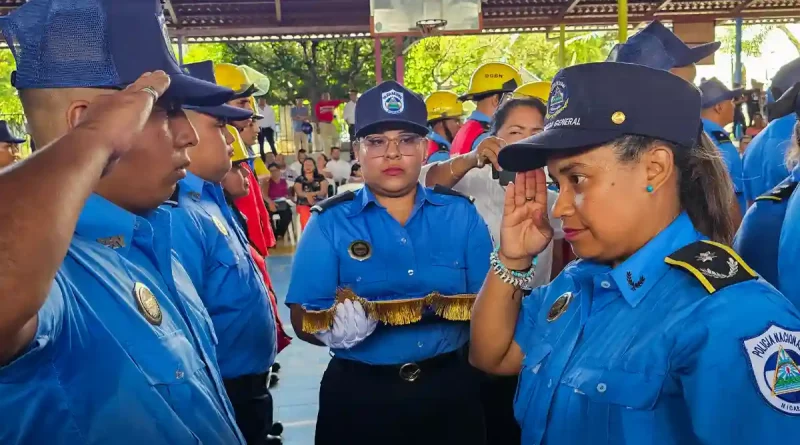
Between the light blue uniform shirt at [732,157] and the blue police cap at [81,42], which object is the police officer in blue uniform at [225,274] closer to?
the blue police cap at [81,42]

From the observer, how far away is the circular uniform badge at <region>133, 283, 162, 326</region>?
1.43 meters

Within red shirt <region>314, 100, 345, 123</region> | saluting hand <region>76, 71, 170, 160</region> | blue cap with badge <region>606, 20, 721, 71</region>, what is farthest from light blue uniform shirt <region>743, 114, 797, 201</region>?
red shirt <region>314, 100, 345, 123</region>

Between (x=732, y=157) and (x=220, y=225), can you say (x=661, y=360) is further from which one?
(x=732, y=157)

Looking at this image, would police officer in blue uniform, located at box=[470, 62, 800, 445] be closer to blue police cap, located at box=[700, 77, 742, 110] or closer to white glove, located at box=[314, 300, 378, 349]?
white glove, located at box=[314, 300, 378, 349]

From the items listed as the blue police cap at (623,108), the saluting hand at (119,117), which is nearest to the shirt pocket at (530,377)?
the blue police cap at (623,108)

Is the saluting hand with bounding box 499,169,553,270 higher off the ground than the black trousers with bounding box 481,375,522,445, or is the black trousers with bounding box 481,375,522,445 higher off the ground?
the saluting hand with bounding box 499,169,553,270

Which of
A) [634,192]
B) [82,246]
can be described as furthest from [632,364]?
[82,246]

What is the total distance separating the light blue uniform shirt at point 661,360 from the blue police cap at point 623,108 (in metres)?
0.21

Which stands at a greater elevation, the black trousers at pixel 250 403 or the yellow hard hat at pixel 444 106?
the yellow hard hat at pixel 444 106

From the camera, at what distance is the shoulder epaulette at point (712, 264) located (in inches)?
51.5

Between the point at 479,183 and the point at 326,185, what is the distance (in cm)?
975

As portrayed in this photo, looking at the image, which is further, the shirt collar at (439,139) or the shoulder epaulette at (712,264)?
the shirt collar at (439,139)

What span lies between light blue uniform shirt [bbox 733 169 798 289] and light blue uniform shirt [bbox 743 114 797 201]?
188 centimetres

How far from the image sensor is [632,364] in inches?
52.9
